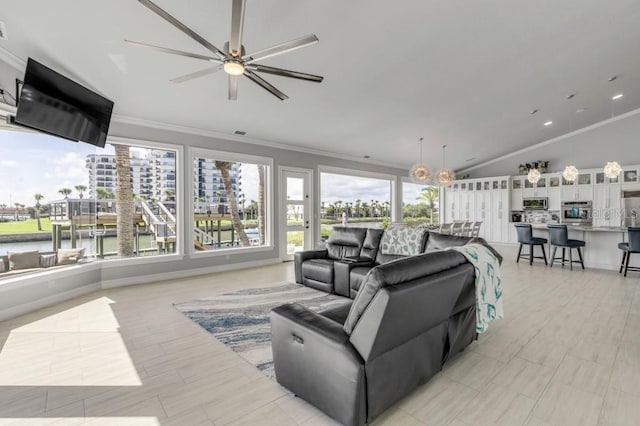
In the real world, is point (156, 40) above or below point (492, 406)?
above

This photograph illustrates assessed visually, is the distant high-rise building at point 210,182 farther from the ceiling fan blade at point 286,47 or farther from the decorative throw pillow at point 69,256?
the ceiling fan blade at point 286,47

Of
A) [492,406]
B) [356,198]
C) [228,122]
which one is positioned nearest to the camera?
[492,406]

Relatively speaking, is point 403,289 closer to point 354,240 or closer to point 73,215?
point 354,240

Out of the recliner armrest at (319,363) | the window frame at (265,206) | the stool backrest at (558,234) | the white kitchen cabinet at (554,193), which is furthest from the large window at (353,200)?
the recliner armrest at (319,363)

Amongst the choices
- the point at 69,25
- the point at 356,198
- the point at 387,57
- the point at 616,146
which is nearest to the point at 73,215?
the point at 69,25

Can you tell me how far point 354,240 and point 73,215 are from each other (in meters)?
4.15

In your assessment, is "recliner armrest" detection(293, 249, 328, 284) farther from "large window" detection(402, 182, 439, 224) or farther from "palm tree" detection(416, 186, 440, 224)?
"palm tree" detection(416, 186, 440, 224)

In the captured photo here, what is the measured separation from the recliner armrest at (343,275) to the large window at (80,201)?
10.2 feet

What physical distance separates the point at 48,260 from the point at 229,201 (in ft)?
9.62

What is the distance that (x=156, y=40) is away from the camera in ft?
10.2

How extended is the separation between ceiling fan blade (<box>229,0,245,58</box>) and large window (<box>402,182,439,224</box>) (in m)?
8.00

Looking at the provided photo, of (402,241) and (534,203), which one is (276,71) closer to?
(402,241)

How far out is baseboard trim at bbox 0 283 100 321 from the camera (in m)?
3.40

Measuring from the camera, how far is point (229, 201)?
6.21 m
